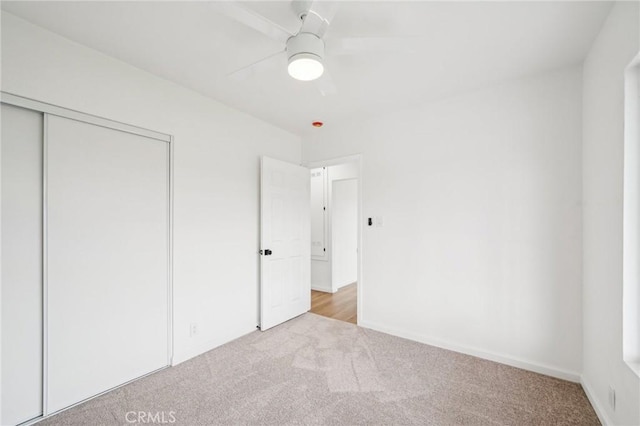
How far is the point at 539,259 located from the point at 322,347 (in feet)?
7.01

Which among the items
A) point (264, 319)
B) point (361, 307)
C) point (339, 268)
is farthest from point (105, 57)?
point (339, 268)

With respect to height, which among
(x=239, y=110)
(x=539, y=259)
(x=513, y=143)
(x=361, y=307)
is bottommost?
(x=361, y=307)

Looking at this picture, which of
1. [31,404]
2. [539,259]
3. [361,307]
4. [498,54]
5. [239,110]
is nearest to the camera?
[31,404]

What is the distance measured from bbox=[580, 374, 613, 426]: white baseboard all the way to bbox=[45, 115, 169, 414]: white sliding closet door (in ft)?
10.6

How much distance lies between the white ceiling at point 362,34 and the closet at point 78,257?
612 millimetres

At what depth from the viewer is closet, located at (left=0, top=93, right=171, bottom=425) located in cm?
171

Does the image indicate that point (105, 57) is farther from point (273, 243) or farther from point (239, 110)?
point (273, 243)

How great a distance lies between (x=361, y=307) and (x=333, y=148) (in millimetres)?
2069

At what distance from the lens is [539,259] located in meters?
2.32

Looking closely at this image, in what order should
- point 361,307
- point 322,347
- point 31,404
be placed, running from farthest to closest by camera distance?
point 361,307 → point 322,347 → point 31,404

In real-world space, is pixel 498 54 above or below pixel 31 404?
above

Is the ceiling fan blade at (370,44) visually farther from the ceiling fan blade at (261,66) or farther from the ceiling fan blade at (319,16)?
the ceiling fan blade at (261,66)

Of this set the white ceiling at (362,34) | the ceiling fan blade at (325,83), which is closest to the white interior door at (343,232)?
the white ceiling at (362,34)

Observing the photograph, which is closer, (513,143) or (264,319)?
(513,143)
